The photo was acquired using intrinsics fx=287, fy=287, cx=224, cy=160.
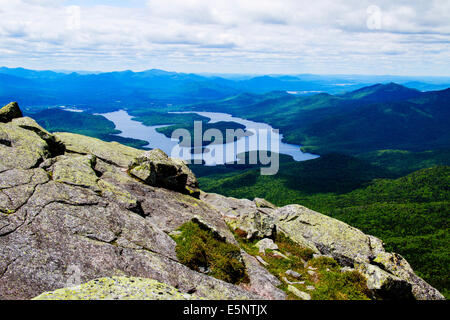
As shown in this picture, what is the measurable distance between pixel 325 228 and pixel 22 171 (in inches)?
1148

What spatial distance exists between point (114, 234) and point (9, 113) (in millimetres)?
21754

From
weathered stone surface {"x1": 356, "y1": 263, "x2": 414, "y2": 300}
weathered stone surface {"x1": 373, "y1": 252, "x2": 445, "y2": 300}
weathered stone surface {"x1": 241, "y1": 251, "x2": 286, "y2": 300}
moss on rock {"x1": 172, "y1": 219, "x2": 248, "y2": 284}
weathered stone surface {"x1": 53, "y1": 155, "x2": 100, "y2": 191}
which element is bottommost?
weathered stone surface {"x1": 373, "y1": 252, "x2": 445, "y2": 300}

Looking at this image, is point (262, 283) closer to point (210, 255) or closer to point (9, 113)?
point (210, 255)

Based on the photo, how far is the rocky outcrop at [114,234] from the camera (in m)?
13.5

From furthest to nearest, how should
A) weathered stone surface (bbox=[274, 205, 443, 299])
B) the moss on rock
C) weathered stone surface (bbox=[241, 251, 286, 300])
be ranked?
weathered stone surface (bbox=[274, 205, 443, 299]) < weathered stone surface (bbox=[241, 251, 286, 300]) < the moss on rock

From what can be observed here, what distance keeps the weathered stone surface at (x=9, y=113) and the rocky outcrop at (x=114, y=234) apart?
0.13 m

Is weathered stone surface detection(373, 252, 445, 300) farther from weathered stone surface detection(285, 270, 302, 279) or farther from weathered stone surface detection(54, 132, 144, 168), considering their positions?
weathered stone surface detection(54, 132, 144, 168)

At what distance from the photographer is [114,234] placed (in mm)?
17766

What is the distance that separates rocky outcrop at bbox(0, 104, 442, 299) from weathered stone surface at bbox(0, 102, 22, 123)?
0.13 m

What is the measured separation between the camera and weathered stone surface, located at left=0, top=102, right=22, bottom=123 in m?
28.9

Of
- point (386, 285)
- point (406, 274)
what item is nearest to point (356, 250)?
point (406, 274)

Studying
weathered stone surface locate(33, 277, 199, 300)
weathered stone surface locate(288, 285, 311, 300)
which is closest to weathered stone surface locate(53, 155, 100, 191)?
weathered stone surface locate(33, 277, 199, 300)

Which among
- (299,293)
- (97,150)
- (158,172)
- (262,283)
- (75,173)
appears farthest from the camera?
(97,150)
